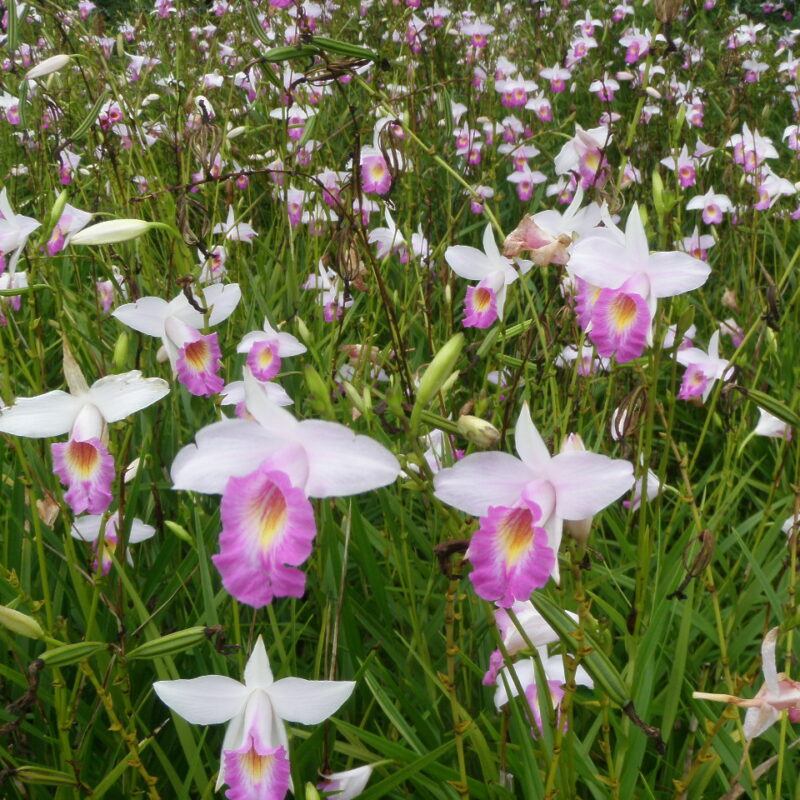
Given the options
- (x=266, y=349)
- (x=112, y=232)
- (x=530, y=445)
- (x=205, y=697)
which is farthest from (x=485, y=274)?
(x=205, y=697)

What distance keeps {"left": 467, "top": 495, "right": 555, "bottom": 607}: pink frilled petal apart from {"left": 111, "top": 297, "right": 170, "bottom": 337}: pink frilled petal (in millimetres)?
1165

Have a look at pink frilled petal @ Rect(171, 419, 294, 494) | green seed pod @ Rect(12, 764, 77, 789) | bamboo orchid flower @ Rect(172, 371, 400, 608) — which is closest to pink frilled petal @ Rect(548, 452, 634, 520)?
bamboo orchid flower @ Rect(172, 371, 400, 608)

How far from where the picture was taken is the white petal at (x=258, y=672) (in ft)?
4.41

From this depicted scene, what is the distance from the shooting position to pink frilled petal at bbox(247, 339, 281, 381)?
2.30 metres

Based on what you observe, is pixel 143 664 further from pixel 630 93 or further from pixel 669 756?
pixel 630 93

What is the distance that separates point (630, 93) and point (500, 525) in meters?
6.41

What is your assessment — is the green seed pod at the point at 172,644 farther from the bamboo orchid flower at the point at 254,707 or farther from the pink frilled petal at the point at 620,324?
the pink frilled petal at the point at 620,324

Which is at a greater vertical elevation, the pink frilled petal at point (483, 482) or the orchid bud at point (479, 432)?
the orchid bud at point (479, 432)

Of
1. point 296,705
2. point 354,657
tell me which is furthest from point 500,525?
point 354,657

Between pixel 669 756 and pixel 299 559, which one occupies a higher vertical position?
pixel 299 559

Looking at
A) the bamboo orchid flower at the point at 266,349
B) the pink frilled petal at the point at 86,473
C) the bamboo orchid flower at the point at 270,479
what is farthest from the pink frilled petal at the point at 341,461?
the bamboo orchid flower at the point at 266,349

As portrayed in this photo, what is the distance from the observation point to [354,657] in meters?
1.88

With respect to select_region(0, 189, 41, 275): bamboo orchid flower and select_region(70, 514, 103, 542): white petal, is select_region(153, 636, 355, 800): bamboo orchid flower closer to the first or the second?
select_region(70, 514, 103, 542): white petal

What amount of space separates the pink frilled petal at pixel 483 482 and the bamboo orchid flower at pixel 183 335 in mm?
977
